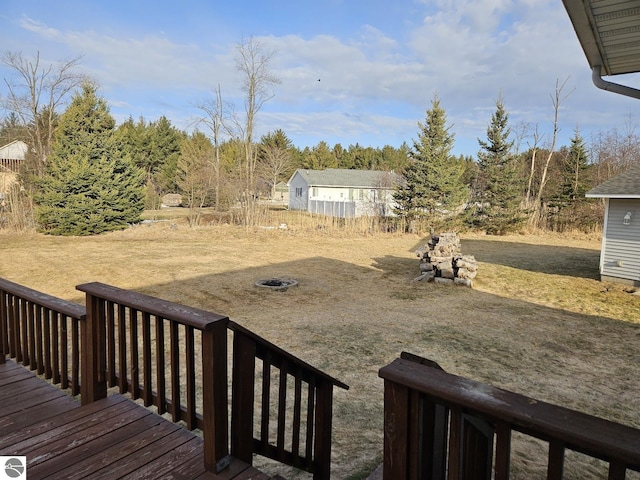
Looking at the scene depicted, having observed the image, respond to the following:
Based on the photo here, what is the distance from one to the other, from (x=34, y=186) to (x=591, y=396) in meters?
18.6

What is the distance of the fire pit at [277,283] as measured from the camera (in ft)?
24.2

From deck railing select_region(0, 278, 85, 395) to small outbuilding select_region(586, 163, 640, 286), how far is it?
9.60m

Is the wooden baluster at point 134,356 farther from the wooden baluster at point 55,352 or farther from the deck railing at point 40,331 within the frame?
the wooden baluster at point 55,352

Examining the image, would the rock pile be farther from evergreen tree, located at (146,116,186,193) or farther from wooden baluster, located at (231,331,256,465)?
evergreen tree, located at (146,116,186,193)

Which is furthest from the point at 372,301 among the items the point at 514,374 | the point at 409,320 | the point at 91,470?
the point at 91,470

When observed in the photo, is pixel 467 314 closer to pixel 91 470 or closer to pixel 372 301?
pixel 372 301

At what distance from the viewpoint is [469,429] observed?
1.01 meters

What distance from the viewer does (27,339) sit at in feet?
9.37

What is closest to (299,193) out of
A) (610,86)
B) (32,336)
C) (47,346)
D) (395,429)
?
(610,86)

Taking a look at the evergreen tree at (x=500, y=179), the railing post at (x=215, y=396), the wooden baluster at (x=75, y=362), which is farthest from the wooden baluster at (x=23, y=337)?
the evergreen tree at (x=500, y=179)

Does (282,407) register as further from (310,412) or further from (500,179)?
(500,179)

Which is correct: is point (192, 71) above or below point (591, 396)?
above

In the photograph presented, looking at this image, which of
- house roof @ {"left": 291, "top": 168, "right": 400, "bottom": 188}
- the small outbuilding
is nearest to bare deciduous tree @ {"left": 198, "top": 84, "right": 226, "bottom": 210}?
house roof @ {"left": 291, "top": 168, "right": 400, "bottom": 188}

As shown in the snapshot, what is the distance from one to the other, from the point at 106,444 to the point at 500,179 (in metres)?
18.4
